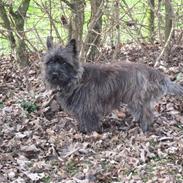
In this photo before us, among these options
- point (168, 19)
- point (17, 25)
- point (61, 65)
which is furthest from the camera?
point (17, 25)

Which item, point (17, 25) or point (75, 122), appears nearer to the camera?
point (75, 122)

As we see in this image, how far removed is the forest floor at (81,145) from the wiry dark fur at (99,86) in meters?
0.32

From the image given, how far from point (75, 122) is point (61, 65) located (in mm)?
1072

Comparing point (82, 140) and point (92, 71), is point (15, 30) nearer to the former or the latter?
point (92, 71)

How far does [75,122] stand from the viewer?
360 inches

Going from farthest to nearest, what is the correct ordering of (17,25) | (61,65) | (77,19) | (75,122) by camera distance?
(17,25) < (77,19) < (75,122) < (61,65)

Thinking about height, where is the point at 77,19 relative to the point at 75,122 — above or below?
above

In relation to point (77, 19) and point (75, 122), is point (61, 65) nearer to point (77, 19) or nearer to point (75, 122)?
point (75, 122)

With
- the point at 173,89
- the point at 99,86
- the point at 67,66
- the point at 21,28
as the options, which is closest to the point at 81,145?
the point at 99,86

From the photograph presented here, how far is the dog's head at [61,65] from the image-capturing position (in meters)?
8.61

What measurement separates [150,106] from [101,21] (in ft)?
11.2

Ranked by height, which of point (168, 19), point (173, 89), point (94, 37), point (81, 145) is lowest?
point (81, 145)

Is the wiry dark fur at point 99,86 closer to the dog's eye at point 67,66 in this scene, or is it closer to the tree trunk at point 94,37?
the dog's eye at point 67,66

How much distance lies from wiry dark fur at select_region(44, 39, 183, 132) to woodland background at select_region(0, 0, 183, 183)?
0.31 m
